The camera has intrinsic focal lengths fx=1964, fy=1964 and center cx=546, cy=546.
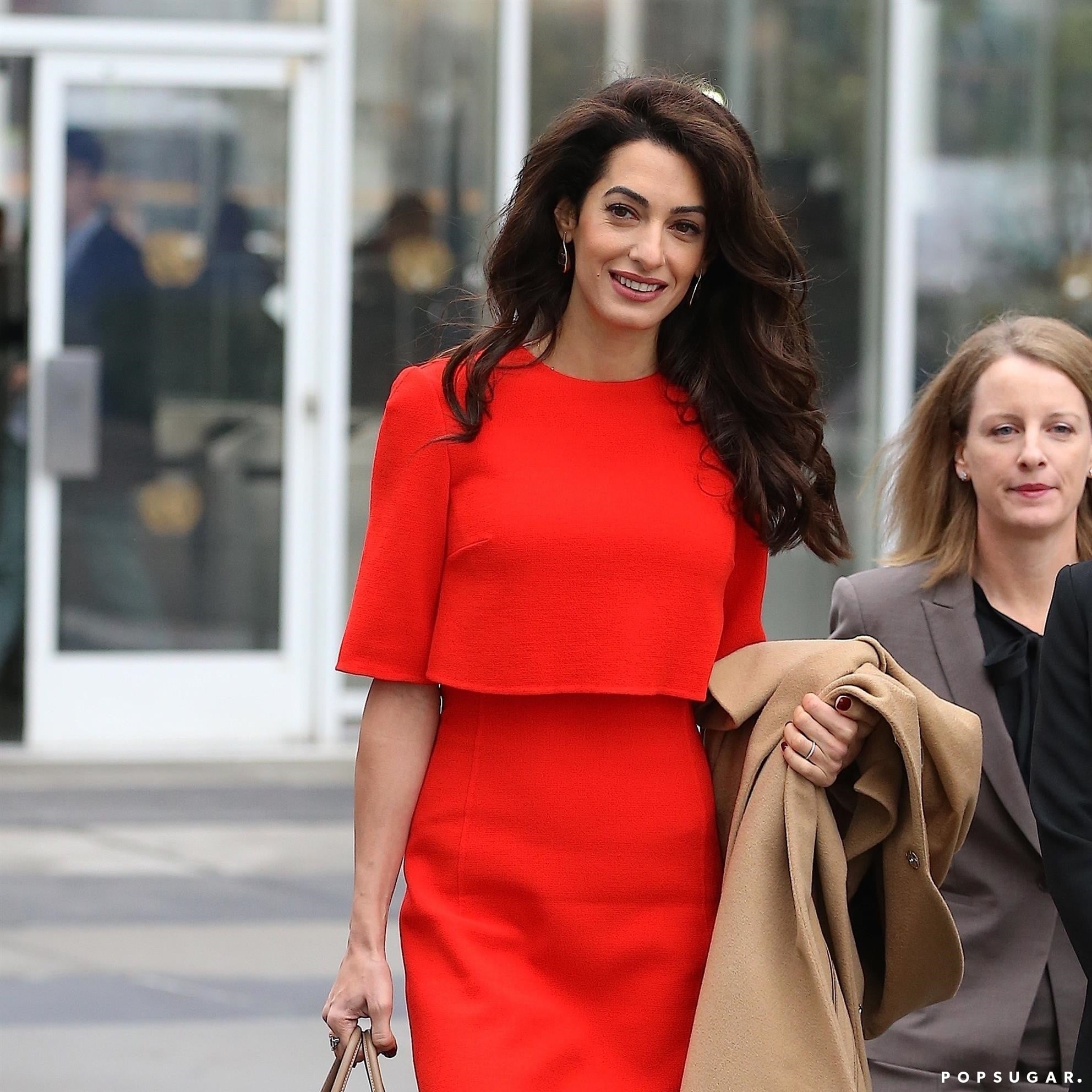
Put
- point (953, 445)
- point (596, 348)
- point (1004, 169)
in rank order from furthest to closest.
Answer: point (1004, 169), point (953, 445), point (596, 348)

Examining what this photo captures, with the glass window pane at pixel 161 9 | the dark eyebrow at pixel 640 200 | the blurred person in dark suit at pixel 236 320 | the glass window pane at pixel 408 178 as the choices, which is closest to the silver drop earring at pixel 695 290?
the dark eyebrow at pixel 640 200

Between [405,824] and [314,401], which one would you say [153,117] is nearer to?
[314,401]

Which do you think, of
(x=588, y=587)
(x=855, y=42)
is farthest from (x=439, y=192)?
(x=588, y=587)

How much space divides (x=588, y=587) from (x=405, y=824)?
0.40m

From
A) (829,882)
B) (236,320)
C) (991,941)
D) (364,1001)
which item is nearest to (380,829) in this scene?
(364,1001)

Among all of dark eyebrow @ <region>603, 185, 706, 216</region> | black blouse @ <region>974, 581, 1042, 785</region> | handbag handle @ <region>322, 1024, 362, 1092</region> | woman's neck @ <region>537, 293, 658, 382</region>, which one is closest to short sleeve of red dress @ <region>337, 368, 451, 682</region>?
woman's neck @ <region>537, 293, 658, 382</region>

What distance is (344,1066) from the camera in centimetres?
241

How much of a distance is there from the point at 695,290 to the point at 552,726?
0.65 metres

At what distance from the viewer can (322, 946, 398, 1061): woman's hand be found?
99.5 inches

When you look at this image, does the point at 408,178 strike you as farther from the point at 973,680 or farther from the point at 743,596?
the point at 743,596

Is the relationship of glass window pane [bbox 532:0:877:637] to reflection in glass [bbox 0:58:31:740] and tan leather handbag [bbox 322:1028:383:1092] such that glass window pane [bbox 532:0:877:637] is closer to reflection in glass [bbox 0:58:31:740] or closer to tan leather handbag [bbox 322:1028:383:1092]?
reflection in glass [bbox 0:58:31:740]

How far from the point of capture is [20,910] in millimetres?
5781

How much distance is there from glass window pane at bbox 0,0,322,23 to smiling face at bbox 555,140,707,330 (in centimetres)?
556

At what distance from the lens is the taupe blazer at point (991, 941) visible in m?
2.88
